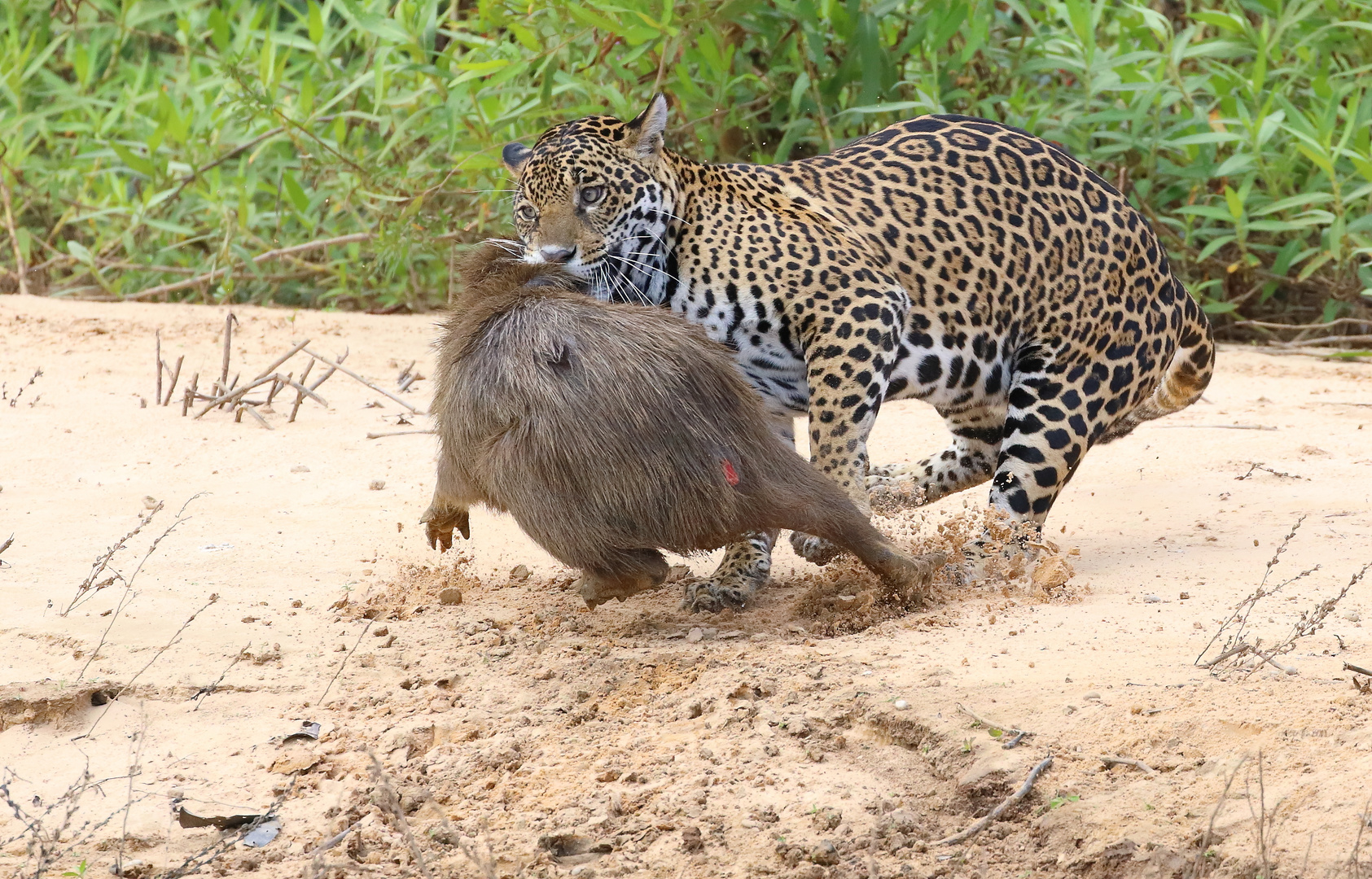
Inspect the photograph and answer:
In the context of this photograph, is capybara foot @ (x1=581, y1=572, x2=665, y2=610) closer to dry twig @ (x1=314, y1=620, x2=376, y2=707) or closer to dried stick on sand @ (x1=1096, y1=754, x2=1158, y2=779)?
dry twig @ (x1=314, y1=620, x2=376, y2=707)

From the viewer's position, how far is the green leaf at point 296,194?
352 inches

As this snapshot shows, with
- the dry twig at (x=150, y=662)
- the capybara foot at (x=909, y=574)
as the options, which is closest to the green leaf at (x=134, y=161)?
the dry twig at (x=150, y=662)

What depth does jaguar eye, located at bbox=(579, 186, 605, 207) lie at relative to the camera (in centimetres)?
481

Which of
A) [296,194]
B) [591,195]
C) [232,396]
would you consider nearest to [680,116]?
[296,194]

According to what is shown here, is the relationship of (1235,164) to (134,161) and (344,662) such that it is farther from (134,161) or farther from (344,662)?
(134,161)

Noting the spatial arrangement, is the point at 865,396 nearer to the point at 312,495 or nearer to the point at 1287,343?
the point at 312,495

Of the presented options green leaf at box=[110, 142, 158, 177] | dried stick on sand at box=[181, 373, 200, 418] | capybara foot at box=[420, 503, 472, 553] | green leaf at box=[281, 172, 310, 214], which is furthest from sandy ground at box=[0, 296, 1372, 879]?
green leaf at box=[110, 142, 158, 177]

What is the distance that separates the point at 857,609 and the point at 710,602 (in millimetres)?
513

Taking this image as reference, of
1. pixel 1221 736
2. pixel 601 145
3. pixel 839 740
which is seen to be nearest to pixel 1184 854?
pixel 1221 736

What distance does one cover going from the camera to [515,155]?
5.32 metres

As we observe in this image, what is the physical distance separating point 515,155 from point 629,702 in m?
2.32

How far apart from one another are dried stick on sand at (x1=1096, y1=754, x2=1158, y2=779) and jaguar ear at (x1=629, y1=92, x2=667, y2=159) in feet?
8.45

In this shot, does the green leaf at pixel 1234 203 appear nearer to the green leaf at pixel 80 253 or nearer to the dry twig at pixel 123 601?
the dry twig at pixel 123 601

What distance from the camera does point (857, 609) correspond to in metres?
4.43
